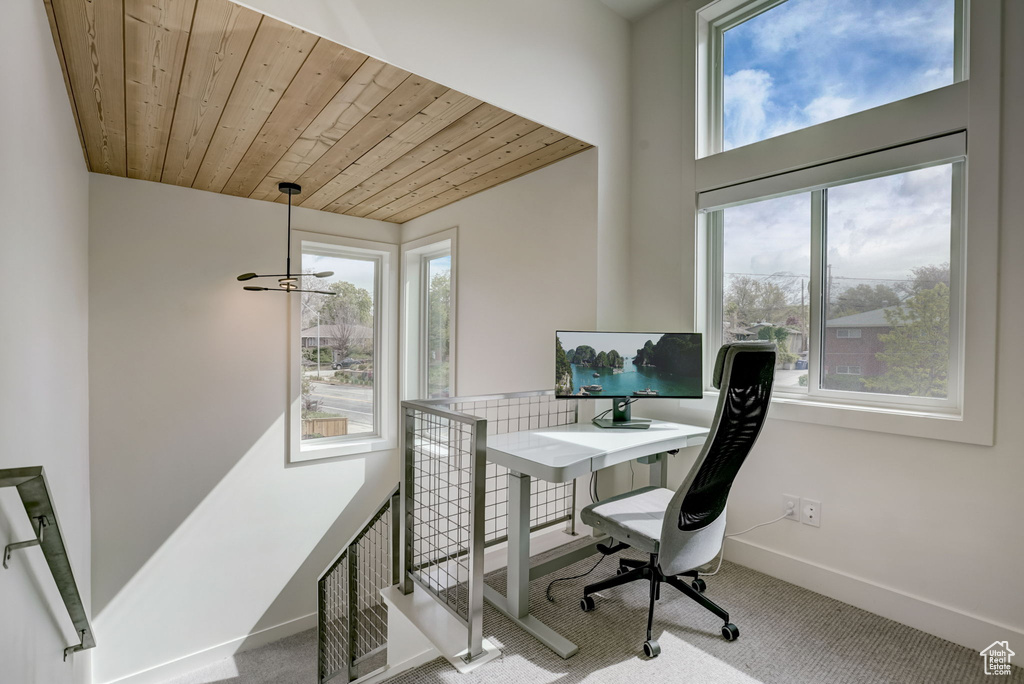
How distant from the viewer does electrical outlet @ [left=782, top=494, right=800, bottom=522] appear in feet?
7.55

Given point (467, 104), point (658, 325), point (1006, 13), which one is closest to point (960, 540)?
point (658, 325)

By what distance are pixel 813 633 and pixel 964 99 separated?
2101mm

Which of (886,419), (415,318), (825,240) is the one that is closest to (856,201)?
(825,240)

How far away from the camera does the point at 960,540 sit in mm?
1882

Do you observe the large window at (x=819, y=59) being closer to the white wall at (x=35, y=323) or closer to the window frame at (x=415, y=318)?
the window frame at (x=415, y=318)

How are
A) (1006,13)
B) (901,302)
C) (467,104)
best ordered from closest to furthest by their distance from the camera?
1. (1006,13)
2. (901,302)
3. (467,104)

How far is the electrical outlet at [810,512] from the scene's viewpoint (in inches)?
88.0

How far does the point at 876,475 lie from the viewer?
2080 millimetres

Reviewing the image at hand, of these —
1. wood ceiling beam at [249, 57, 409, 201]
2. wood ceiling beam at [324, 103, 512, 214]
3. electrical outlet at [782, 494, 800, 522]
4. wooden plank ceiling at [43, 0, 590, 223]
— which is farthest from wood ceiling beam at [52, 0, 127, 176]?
electrical outlet at [782, 494, 800, 522]

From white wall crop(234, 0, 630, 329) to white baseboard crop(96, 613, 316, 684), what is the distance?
10.7 feet

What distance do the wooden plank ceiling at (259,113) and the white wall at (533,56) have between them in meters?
0.07

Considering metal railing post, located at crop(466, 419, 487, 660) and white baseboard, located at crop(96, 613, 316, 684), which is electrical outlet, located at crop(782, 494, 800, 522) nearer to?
metal railing post, located at crop(466, 419, 487, 660)

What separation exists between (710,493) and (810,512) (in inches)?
33.0

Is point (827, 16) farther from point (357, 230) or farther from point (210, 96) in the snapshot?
point (357, 230)
